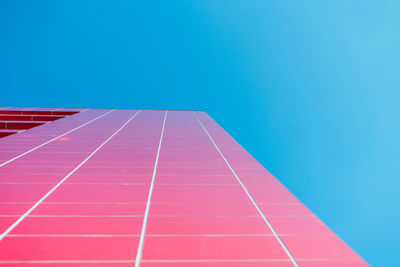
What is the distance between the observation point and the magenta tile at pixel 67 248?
3.38 ft

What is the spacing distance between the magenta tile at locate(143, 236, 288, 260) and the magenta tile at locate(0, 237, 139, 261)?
66mm

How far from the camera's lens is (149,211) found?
1.38 meters

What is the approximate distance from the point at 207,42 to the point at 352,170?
12.8 feet

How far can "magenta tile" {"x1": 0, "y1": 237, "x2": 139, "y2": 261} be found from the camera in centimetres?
103

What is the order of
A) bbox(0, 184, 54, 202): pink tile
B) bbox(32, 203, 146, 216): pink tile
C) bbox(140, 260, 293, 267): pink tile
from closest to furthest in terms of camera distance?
bbox(140, 260, 293, 267): pink tile < bbox(32, 203, 146, 216): pink tile < bbox(0, 184, 54, 202): pink tile

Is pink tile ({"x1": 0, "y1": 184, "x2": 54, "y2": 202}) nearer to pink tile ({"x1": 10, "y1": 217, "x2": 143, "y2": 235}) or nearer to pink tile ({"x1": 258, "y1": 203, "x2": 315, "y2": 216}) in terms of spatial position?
pink tile ({"x1": 10, "y1": 217, "x2": 143, "y2": 235})

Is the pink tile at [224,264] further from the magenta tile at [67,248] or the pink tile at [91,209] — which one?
the pink tile at [91,209]

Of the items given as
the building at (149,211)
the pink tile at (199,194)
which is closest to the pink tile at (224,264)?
the building at (149,211)

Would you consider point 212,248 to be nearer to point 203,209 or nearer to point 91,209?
point 203,209

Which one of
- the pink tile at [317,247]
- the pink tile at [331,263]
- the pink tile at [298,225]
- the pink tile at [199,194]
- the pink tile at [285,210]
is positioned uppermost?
the pink tile at [199,194]

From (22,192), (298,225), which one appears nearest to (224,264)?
(298,225)

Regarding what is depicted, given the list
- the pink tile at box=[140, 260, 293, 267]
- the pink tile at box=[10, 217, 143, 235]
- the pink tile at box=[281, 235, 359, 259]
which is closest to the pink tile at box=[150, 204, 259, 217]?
the pink tile at box=[10, 217, 143, 235]

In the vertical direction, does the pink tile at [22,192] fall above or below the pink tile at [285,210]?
above

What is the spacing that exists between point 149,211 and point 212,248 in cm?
35
